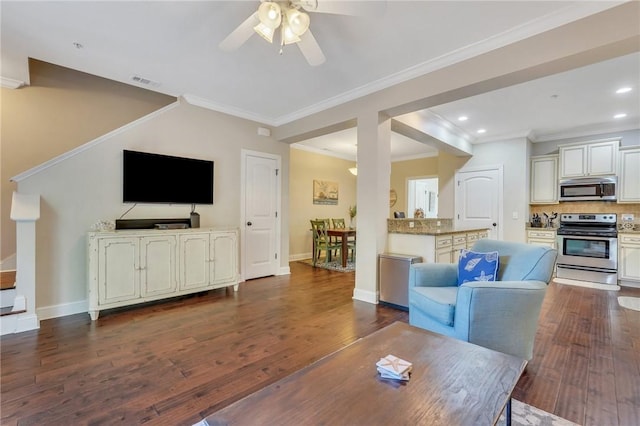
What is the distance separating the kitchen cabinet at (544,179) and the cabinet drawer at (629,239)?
3.60ft

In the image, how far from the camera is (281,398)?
1.09m

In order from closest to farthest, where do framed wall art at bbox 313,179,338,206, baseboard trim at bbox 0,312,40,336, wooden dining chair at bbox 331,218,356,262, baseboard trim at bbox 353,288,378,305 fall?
1. baseboard trim at bbox 0,312,40,336
2. baseboard trim at bbox 353,288,378,305
3. wooden dining chair at bbox 331,218,356,262
4. framed wall art at bbox 313,179,338,206

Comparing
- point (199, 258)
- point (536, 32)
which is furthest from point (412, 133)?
point (199, 258)

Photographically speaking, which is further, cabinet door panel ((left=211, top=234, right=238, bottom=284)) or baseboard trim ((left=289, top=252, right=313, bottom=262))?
baseboard trim ((left=289, top=252, right=313, bottom=262))

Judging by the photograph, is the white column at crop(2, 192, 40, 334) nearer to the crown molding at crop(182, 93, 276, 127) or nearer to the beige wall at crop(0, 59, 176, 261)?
the beige wall at crop(0, 59, 176, 261)

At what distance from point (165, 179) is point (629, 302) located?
6.36 m

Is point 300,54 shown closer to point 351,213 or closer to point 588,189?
point 588,189

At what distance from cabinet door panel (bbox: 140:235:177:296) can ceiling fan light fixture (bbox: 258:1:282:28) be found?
8.75ft

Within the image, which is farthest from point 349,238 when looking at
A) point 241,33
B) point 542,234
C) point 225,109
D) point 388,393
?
point 388,393

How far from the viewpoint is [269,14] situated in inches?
78.9

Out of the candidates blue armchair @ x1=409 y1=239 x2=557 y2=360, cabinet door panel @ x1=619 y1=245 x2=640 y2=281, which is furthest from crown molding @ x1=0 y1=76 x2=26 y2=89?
cabinet door panel @ x1=619 y1=245 x2=640 y2=281

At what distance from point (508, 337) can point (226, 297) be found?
323 cm

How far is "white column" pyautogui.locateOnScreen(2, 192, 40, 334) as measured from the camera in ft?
8.98

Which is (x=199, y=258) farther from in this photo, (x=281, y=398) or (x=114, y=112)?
(x=281, y=398)
